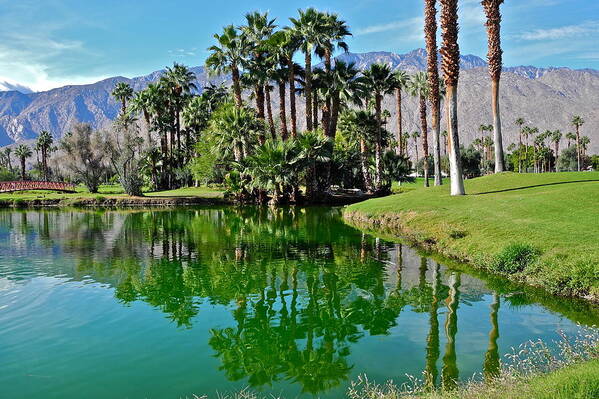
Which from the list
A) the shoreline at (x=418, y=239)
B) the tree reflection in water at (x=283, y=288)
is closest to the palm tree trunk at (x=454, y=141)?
the shoreline at (x=418, y=239)

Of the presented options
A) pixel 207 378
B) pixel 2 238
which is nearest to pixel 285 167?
pixel 2 238

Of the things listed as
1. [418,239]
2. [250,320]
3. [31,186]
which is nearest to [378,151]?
[418,239]

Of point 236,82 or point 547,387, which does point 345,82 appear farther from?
point 547,387

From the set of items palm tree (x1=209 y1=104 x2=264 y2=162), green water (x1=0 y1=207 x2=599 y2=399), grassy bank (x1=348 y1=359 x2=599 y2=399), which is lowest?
green water (x1=0 y1=207 x2=599 y2=399)

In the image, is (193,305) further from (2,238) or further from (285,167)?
(285,167)

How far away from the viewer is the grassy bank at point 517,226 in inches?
596

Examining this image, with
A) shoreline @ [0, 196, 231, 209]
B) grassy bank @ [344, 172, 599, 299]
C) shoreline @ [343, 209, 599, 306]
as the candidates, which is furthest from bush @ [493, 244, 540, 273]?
shoreline @ [0, 196, 231, 209]

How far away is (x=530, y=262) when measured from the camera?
16516mm

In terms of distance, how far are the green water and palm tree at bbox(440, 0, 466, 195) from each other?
9410 mm

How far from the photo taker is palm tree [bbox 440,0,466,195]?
98.4 ft

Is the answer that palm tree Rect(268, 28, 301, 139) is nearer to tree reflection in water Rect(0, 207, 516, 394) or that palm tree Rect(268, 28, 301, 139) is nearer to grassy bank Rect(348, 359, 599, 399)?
tree reflection in water Rect(0, 207, 516, 394)

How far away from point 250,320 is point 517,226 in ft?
42.1

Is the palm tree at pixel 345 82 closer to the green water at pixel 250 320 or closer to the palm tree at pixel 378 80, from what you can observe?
the palm tree at pixel 378 80

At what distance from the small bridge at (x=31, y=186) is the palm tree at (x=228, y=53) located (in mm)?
37853
